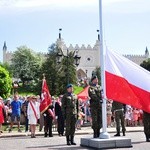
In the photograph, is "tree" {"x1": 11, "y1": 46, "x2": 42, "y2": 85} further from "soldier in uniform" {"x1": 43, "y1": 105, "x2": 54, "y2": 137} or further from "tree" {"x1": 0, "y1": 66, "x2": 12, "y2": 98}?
"soldier in uniform" {"x1": 43, "y1": 105, "x2": 54, "y2": 137}

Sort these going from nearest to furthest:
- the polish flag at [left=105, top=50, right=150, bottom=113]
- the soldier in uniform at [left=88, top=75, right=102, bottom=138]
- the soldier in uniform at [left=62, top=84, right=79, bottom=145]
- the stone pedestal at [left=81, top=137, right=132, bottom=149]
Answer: the stone pedestal at [left=81, top=137, right=132, bottom=149] < the polish flag at [left=105, top=50, right=150, bottom=113] < the soldier in uniform at [left=62, top=84, right=79, bottom=145] < the soldier in uniform at [left=88, top=75, right=102, bottom=138]

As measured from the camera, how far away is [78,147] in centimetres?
1383

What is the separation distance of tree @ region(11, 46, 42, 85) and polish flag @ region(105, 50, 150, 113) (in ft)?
338

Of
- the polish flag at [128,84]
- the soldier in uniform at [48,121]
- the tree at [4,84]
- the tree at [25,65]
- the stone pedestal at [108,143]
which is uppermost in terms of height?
the tree at [25,65]

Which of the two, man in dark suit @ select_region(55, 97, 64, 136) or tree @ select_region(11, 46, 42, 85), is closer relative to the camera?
man in dark suit @ select_region(55, 97, 64, 136)

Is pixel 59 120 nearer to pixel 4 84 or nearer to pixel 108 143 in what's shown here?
pixel 108 143

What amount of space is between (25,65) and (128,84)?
4194 inches

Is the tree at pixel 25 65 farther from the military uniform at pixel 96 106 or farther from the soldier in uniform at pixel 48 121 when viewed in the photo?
the military uniform at pixel 96 106

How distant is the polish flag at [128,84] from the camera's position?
13445mm

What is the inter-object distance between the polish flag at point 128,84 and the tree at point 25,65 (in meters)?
103

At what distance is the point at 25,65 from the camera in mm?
119000

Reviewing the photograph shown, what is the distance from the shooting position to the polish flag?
1345 centimetres

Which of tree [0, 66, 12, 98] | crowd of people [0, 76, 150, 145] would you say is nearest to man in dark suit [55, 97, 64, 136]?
crowd of people [0, 76, 150, 145]

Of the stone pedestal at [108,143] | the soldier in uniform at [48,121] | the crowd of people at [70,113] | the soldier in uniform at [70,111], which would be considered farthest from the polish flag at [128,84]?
the soldier in uniform at [48,121]
